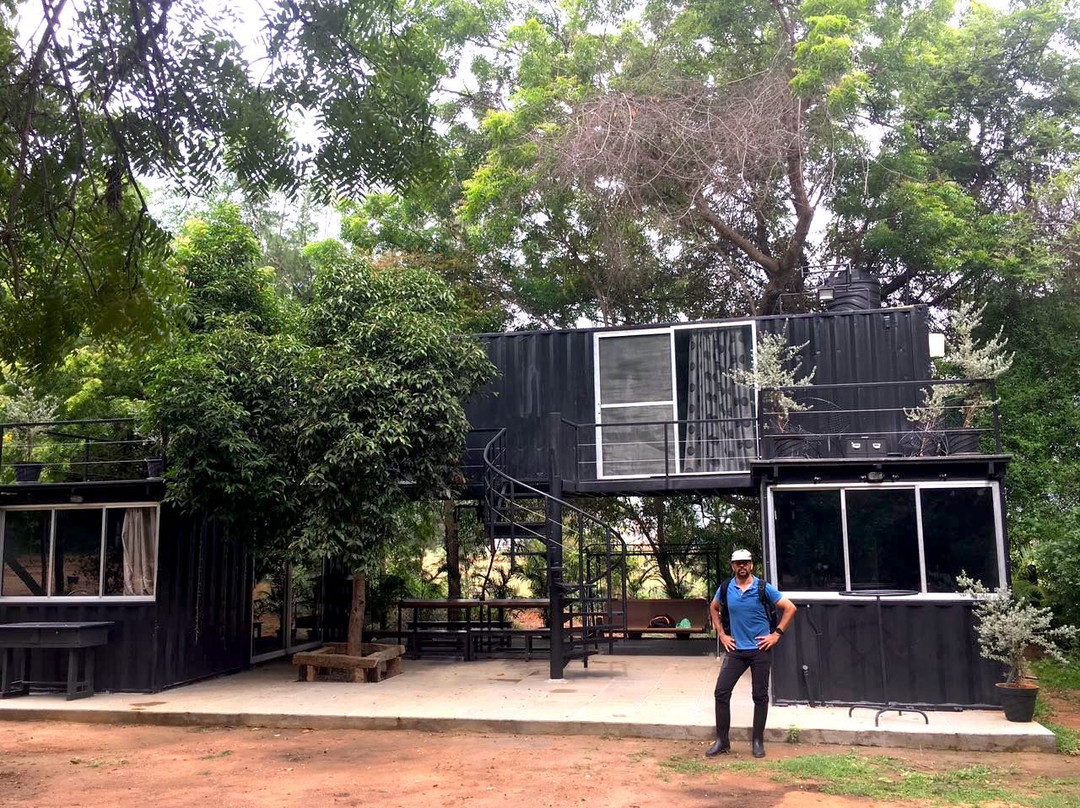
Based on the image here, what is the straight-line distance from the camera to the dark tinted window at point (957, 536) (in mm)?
9719

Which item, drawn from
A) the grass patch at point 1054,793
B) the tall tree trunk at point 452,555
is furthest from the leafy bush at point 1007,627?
the tall tree trunk at point 452,555

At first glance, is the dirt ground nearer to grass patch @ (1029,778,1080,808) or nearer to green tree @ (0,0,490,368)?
grass patch @ (1029,778,1080,808)

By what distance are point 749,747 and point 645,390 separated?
6.07 m

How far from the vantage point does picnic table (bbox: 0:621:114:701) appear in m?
10.9

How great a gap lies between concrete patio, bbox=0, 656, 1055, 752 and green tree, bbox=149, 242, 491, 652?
1712 mm

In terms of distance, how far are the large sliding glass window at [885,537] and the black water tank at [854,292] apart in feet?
13.0

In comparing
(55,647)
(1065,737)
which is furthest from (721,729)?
(55,647)

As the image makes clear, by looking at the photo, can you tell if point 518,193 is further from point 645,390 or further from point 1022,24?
point 1022,24

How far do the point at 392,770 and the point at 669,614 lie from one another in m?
8.46

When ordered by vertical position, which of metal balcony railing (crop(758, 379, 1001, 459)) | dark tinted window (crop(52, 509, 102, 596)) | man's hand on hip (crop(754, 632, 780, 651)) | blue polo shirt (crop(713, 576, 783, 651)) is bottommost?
man's hand on hip (crop(754, 632, 780, 651))

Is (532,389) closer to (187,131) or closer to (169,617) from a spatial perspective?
(169,617)

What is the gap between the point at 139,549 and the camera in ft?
38.4

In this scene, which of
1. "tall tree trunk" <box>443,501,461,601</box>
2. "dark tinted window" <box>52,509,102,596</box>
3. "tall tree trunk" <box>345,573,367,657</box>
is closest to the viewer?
"dark tinted window" <box>52,509,102,596</box>

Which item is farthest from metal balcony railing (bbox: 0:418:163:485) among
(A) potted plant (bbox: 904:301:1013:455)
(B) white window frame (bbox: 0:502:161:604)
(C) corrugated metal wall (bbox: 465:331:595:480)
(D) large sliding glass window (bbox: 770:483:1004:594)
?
(A) potted plant (bbox: 904:301:1013:455)
